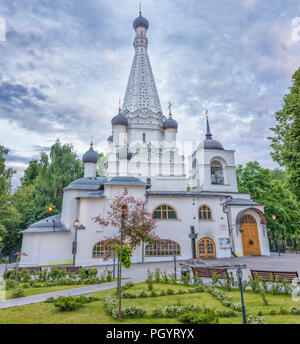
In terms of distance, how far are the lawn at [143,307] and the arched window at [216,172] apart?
20.0m

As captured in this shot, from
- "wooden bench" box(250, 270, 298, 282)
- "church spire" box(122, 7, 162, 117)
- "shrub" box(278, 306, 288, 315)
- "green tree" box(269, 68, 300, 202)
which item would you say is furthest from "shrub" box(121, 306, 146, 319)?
"church spire" box(122, 7, 162, 117)

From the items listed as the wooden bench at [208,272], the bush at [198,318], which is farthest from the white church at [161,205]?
the bush at [198,318]

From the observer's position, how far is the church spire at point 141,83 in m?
32.2

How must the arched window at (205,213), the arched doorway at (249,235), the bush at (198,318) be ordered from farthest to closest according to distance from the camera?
the arched doorway at (249,235), the arched window at (205,213), the bush at (198,318)

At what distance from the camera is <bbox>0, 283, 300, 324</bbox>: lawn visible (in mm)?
6047

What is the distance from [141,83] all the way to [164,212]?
2201 centimetres

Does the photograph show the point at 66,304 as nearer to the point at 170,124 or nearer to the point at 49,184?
the point at 49,184

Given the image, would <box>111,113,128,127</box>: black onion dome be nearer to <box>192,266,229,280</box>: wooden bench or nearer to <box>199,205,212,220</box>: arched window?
<box>199,205,212,220</box>: arched window

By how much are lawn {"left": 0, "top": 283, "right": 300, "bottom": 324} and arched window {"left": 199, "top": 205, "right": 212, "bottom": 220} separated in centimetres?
1334

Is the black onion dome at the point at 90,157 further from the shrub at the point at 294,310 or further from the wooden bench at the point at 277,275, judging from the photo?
the shrub at the point at 294,310

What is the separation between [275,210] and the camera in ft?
89.3

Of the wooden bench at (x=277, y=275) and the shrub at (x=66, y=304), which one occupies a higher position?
the wooden bench at (x=277, y=275)
